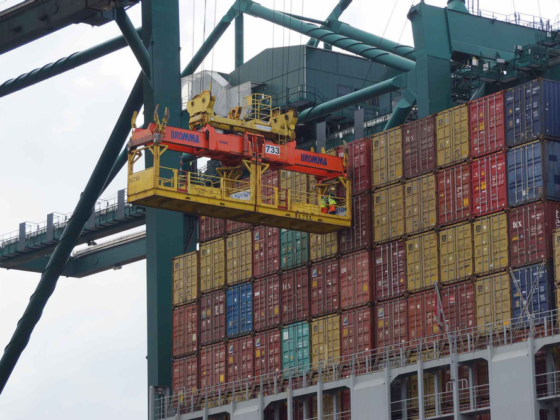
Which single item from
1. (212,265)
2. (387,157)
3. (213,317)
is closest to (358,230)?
(387,157)

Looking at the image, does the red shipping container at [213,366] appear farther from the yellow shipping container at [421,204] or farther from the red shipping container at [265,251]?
the yellow shipping container at [421,204]

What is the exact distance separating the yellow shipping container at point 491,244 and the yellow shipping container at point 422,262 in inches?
75.2

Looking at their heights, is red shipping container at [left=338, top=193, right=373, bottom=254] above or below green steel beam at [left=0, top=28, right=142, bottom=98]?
below

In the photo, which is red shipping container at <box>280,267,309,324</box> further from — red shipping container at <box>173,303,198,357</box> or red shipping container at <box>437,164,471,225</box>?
red shipping container at <box>437,164,471,225</box>

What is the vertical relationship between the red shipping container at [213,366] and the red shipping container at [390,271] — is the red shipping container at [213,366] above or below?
below

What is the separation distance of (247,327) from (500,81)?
14.1 metres

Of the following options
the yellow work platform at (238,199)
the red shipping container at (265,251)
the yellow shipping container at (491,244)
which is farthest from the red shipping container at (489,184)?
the red shipping container at (265,251)

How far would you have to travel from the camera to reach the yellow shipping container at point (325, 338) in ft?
158

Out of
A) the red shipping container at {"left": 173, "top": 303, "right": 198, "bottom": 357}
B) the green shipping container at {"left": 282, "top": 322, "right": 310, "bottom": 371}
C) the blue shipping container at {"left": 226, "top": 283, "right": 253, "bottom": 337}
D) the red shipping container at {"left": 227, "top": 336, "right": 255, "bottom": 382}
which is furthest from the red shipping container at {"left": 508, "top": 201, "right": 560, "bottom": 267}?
the red shipping container at {"left": 173, "top": 303, "right": 198, "bottom": 357}

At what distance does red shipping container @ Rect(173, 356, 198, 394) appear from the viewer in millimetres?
54853

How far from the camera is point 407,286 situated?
45844 millimetres

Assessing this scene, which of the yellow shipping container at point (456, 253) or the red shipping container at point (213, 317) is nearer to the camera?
the yellow shipping container at point (456, 253)

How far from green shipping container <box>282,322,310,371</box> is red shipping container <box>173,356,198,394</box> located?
5.93 meters

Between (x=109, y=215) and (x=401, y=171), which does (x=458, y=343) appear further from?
(x=109, y=215)
